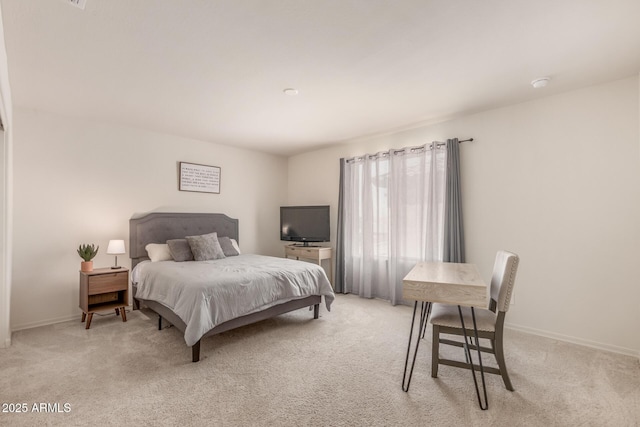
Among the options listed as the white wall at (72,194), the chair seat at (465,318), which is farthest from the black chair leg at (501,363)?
the white wall at (72,194)

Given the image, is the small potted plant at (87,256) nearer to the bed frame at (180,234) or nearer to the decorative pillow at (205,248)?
the bed frame at (180,234)

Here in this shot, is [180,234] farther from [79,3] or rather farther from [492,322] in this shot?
[492,322]

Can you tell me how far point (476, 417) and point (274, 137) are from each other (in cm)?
413

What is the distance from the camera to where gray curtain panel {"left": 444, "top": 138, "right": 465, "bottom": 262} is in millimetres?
3756

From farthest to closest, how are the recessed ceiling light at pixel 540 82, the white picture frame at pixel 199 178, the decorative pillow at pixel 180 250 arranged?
the white picture frame at pixel 199 178 → the decorative pillow at pixel 180 250 → the recessed ceiling light at pixel 540 82

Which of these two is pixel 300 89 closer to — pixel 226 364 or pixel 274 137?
pixel 274 137

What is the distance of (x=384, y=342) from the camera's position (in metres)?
3.02

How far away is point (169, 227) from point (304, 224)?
2.14 meters

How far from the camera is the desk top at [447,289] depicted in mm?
1857

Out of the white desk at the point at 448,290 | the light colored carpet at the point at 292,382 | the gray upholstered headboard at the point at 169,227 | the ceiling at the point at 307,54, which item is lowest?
the light colored carpet at the point at 292,382

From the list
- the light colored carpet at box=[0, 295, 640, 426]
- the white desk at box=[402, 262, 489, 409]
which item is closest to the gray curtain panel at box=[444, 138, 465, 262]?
the light colored carpet at box=[0, 295, 640, 426]

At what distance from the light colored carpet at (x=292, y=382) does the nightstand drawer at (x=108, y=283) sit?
1.57 ft

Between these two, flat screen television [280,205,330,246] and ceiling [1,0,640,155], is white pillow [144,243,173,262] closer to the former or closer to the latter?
ceiling [1,0,640,155]

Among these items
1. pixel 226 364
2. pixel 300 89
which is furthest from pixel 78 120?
pixel 226 364
